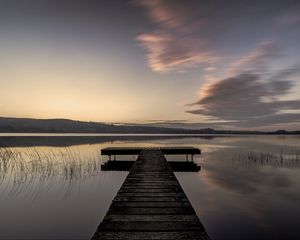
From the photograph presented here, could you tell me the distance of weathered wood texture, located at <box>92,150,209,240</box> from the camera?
159 inches

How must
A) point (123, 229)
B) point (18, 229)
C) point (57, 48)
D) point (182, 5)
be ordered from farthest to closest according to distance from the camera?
point (57, 48) → point (182, 5) → point (18, 229) → point (123, 229)

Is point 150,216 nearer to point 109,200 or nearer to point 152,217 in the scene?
point 152,217

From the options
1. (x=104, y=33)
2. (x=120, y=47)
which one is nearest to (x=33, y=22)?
(x=104, y=33)

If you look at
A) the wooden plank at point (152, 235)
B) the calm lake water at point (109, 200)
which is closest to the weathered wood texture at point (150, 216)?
the wooden plank at point (152, 235)

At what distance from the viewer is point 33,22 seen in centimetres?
1748

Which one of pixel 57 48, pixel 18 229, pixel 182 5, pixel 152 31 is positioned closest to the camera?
pixel 18 229

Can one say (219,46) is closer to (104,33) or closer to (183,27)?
(183,27)

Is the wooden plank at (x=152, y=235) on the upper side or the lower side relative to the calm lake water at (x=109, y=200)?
upper

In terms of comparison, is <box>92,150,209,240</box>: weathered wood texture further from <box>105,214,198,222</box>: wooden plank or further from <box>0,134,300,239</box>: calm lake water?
<box>0,134,300,239</box>: calm lake water

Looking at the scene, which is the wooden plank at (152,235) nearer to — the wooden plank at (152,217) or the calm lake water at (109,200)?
the wooden plank at (152,217)

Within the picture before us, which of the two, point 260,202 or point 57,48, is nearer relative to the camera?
point 260,202

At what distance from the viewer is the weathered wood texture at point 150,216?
4.03 m

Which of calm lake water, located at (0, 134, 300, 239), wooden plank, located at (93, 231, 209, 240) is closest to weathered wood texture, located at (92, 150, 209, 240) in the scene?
wooden plank, located at (93, 231, 209, 240)

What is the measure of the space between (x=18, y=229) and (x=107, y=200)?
4.10 meters
